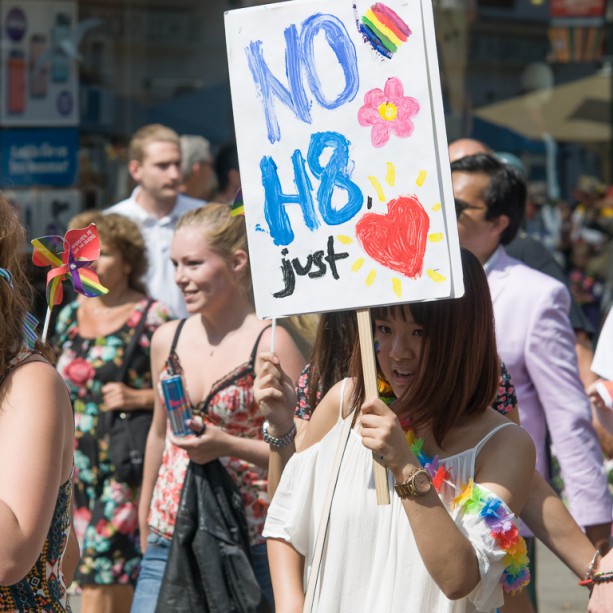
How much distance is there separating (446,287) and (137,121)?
7.21 meters

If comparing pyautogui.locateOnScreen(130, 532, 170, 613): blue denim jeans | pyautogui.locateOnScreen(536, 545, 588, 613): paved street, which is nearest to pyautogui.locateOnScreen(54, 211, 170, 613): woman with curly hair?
pyautogui.locateOnScreen(130, 532, 170, 613): blue denim jeans

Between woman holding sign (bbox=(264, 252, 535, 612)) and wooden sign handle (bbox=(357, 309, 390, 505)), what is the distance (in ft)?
0.11

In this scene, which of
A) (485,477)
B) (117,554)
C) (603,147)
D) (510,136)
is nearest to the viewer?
(485,477)

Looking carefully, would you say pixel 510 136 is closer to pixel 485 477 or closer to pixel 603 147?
pixel 603 147

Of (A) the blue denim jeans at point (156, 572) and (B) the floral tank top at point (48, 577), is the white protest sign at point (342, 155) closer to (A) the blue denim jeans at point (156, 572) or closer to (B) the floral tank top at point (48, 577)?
(B) the floral tank top at point (48, 577)

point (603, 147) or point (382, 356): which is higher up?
point (603, 147)

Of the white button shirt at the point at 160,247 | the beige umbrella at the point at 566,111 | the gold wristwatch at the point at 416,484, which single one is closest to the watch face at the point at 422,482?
the gold wristwatch at the point at 416,484

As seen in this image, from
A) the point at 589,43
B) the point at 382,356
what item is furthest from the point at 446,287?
the point at 589,43

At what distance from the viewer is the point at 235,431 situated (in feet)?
13.6

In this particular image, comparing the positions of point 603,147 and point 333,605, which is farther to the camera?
point 603,147

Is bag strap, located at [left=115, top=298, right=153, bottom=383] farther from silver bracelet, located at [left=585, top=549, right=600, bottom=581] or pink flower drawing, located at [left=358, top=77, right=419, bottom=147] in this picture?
silver bracelet, located at [left=585, top=549, right=600, bottom=581]

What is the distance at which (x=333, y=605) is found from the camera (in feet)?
8.93

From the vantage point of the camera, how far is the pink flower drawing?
2789 millimetres

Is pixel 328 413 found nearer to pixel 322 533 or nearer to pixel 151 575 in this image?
pixel 322 533
